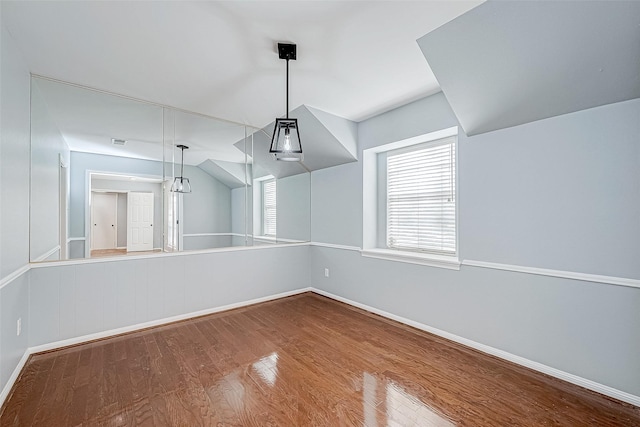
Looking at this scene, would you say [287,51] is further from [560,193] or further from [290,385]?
[290,385]

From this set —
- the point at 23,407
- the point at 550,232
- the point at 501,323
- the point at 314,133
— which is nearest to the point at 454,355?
the point at 501,323

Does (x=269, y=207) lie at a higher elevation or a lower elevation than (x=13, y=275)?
higher

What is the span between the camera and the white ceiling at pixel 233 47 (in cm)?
182

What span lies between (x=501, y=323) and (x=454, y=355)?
0.51 meters

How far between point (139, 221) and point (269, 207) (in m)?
1.92

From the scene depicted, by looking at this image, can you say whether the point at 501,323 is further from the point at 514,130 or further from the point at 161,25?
the point at 161,25

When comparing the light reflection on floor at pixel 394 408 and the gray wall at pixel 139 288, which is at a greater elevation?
the gray wall at pixel 139 288

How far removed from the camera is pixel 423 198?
334cm

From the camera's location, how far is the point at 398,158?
12.0 feet

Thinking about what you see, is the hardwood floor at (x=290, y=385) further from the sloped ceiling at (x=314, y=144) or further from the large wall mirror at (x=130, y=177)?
the sloped ceiling at (x=314, y=144)

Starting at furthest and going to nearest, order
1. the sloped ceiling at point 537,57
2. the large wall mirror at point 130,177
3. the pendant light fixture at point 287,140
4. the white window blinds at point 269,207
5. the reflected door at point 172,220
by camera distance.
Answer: the white window blinds at point 269,207 → the reflected door at point 172,220 → the large wall mirror at point 130,177 → the pendant light fixture at point 287,140 → the sloped ceiling at point 537,57

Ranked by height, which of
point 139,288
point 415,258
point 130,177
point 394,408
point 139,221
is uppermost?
point 130,177

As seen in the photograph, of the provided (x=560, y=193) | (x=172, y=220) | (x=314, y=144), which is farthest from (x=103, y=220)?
(x=560, y=193)

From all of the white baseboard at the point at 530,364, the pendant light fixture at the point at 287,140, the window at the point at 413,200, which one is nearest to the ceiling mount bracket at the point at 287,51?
the pendant light fixture at the point at 287,140
